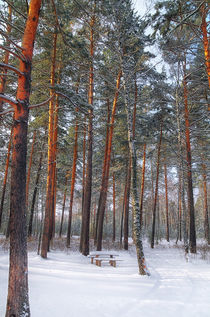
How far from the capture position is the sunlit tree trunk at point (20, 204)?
3038mm

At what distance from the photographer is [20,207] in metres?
3.36

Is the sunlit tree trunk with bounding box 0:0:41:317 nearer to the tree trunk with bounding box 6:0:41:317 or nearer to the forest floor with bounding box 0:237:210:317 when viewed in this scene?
the tree trunk with bounding box 6:0:41:317

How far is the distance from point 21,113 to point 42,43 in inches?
264

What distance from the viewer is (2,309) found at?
349 centimetres

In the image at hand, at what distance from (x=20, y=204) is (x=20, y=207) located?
5cm

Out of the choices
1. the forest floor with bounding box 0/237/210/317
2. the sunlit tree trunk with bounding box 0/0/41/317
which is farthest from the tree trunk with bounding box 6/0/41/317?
the forest floor with bounding box 0/237/210/317

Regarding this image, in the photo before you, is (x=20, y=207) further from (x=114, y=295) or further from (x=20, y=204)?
(x=114, y=295)

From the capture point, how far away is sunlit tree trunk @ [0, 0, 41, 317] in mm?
3038

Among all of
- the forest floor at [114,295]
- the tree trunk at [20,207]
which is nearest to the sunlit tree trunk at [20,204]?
the tree trunk at [20,207]

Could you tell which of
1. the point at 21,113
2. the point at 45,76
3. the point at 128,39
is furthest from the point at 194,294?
the point at 45,76

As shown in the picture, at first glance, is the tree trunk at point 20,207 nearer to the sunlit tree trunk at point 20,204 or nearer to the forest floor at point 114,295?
the sunlit tree trunk at point 20,204

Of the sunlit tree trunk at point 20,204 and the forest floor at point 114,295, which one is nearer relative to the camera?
the sunlit tree trunk at point 20,204

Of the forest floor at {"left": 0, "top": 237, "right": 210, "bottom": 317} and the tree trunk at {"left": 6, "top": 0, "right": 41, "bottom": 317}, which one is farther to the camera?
the forest floor at {"left": 0, "top": 237, "right": 210, "bottom": 317}

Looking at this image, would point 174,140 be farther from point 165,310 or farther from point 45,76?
point 165,310
